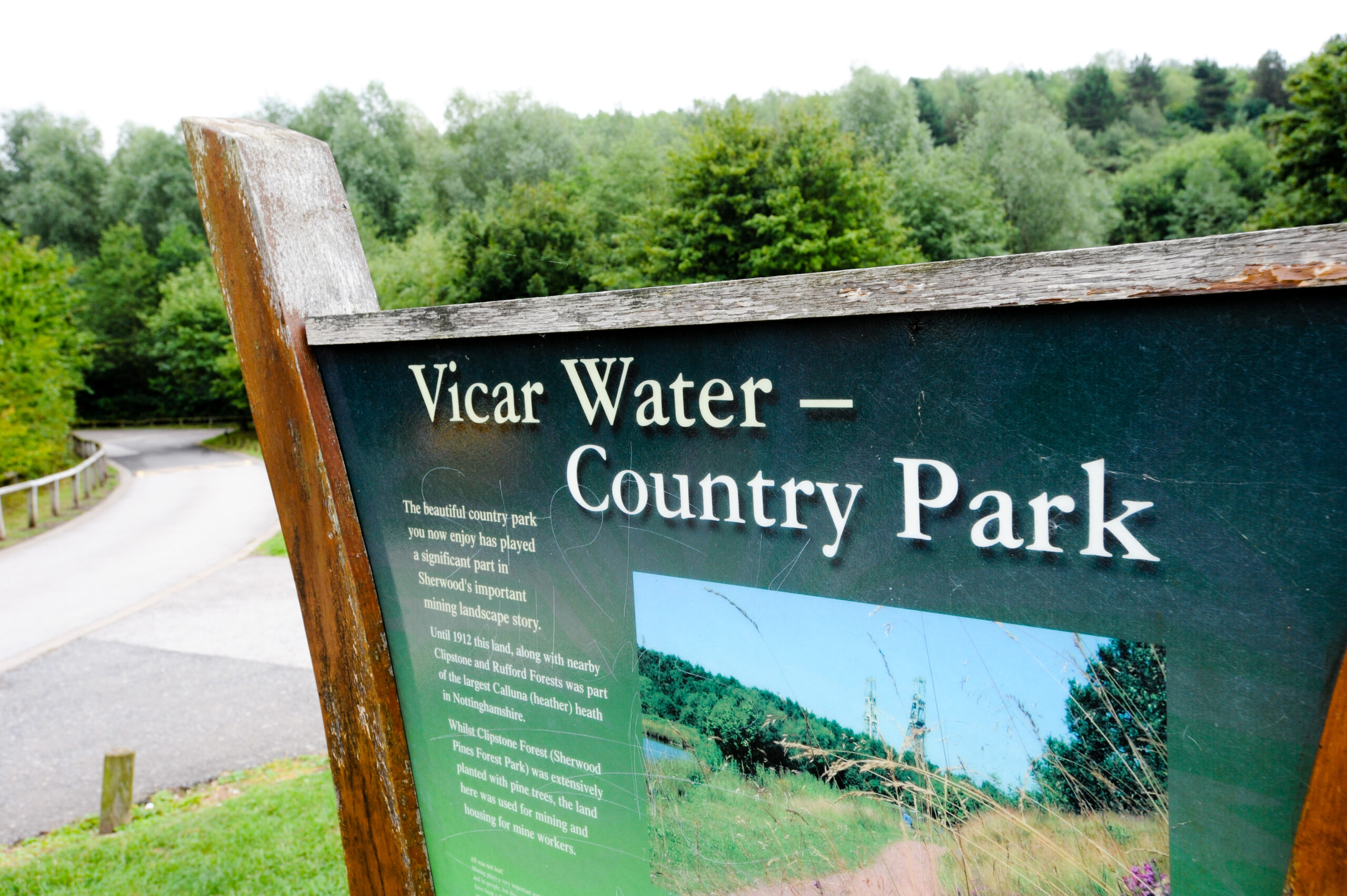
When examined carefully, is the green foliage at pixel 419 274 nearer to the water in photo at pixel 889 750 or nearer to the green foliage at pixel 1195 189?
the water in photo at pixel 889 750

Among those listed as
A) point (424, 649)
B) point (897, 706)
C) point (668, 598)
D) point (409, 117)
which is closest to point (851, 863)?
point (897, 706)

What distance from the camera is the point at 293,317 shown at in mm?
1989

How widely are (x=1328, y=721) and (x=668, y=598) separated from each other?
3.13ft

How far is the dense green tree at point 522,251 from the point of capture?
27891 millimetres

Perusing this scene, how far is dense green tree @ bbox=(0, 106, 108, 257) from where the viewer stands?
5541 cm

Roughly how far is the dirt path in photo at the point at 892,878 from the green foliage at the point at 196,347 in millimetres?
35751

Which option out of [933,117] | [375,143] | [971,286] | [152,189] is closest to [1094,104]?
[933,117]

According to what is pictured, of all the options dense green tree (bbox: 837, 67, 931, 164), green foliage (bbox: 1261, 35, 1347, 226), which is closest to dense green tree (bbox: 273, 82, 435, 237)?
dense green tree (bbox: 837, 67, 931, 164)

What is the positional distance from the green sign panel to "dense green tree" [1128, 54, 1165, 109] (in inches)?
3431

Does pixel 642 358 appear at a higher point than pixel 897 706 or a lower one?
higher

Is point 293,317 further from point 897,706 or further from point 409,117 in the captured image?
point 409,117

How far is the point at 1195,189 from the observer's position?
42.7 metres

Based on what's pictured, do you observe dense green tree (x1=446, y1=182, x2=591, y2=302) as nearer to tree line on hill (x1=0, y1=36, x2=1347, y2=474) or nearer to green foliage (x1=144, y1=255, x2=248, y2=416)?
tree line on hill (x1=0, y1=36, x2=1347, y2=474)

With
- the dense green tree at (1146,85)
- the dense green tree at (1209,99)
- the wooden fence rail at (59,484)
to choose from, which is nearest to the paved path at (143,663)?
the wooden fence rail at (59,484)
